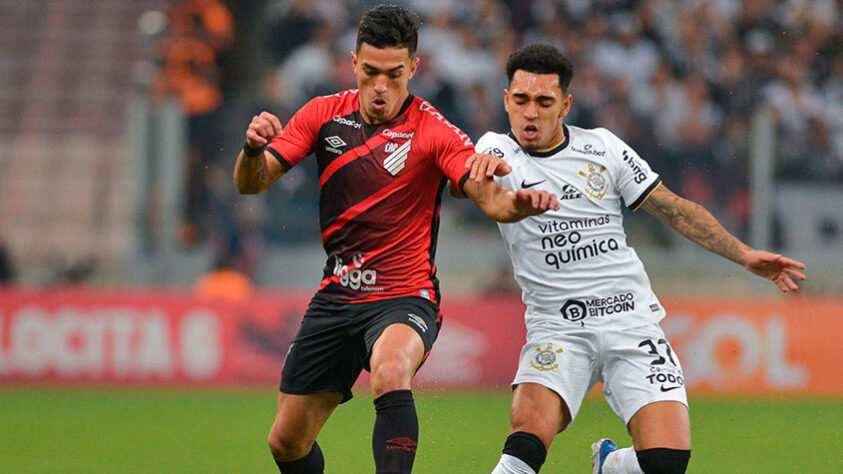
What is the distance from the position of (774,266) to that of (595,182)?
0.95 meters

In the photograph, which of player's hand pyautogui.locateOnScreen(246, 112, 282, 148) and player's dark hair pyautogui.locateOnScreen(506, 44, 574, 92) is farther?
player's dark hair pyautogui.locateOnScreen(506, 44, 574, 92)

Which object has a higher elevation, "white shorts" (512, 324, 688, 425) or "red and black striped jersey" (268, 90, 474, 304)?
"red and black striped jersey" (268, 90, 474, 304)

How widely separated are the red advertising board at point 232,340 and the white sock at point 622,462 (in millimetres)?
5853

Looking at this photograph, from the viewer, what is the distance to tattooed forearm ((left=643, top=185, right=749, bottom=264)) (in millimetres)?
5672

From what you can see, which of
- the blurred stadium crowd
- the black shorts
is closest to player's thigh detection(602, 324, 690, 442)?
the black shorts

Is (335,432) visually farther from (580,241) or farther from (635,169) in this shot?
(635,169)

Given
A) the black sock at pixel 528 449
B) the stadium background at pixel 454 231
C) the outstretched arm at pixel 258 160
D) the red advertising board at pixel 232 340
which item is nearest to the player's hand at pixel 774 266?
the black sock at pixel 528 449

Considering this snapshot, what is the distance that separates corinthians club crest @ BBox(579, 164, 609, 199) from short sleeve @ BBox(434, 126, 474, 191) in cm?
74

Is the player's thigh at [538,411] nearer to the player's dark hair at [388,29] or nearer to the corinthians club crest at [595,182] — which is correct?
the corinthians club crest at [595,182]

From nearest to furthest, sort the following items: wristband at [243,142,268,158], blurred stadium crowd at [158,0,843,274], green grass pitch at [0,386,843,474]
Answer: wristband at [243,142,268,158] → green grass pitch at [0,386,843,474] → blurred stadium crowd at [158,0,843,274]

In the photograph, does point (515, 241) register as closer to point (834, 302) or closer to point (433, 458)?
point (433, 458)

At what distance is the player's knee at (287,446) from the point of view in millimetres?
5625

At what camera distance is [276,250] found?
476 inches

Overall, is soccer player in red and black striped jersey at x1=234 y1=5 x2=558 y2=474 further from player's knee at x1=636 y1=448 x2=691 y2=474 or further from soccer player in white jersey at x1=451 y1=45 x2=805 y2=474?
player's knee at x1=636 y1=448 x2=691 y2=474
